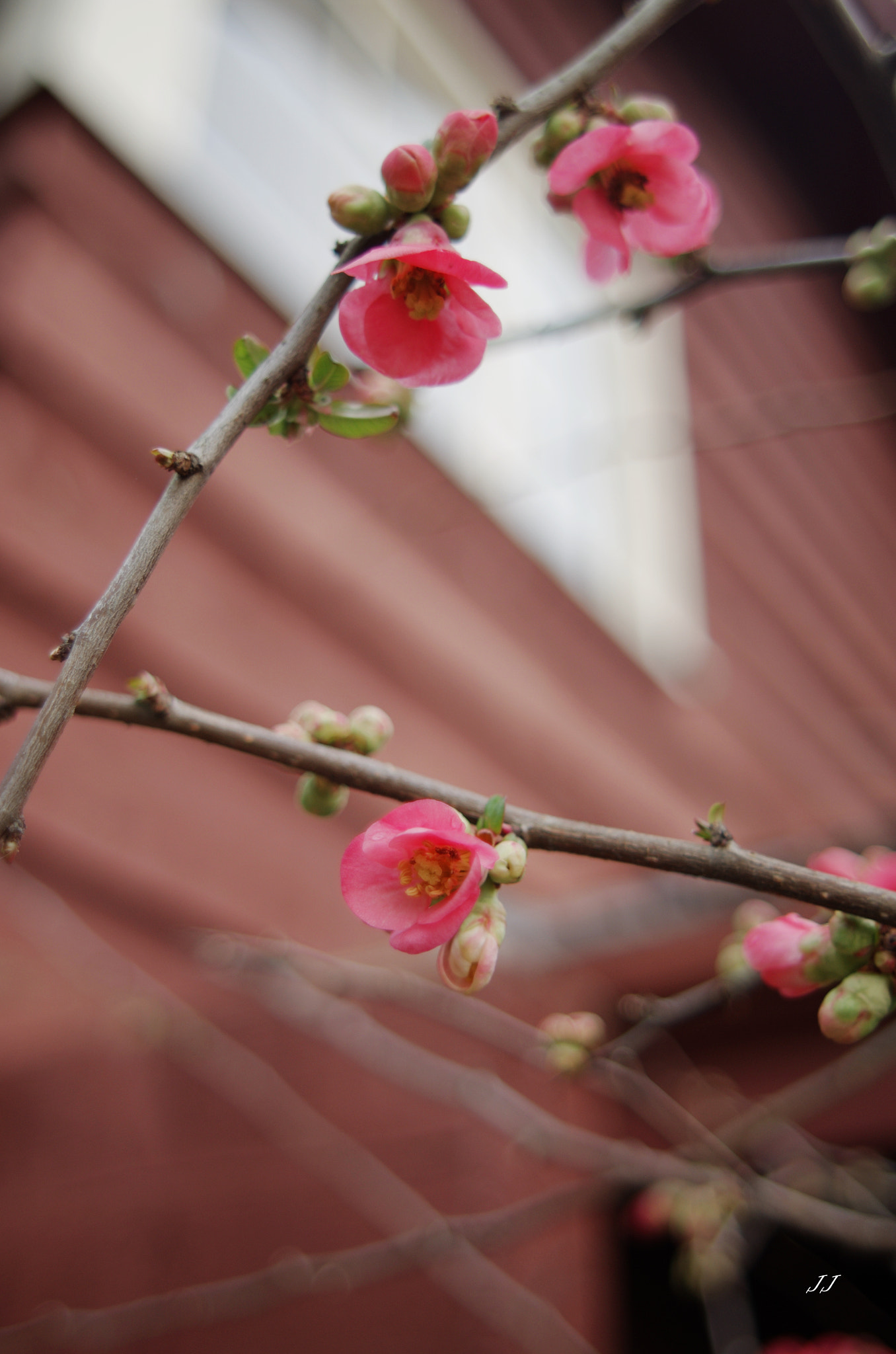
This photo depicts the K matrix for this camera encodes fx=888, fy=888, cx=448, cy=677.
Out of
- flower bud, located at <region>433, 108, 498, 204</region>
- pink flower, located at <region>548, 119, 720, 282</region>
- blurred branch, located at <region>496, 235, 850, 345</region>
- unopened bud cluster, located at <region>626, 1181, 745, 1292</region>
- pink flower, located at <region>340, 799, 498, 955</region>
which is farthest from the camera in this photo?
unopened bud cluster, located at <region>626, 1181, 745, 1292</region>

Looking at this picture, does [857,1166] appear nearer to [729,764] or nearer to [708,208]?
[708,208]

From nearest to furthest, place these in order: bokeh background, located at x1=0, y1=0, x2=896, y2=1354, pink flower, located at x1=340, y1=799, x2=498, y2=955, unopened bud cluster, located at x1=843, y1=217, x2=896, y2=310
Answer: pink flower, located at x1=340, y1=799, x2=498, y2=955
unopened bud cluster, located at x1=843, y1=217, x2=896, y2=310
bokeh background, located at x1=0, y1=0, x2=896, y2=1354

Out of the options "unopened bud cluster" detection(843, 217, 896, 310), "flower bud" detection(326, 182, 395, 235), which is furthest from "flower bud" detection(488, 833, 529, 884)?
"unopened bud cluster" detection(843, 217, 896, 310)

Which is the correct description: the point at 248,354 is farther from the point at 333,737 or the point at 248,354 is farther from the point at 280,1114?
the point at 280,1114

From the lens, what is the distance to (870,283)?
4.43 ft

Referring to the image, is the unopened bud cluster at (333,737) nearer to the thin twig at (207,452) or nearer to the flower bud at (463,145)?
the thin twig at (207,452)

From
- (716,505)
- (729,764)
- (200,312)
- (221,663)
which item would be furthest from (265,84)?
(729,764)

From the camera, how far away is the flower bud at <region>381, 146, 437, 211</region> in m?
0.71

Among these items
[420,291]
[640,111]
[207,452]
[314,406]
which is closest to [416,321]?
[420,291]

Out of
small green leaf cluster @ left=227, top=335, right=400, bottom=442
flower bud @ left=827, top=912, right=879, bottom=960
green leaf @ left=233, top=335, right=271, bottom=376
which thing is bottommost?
flower bud @ left=827, top=912, right=879, bottom=960

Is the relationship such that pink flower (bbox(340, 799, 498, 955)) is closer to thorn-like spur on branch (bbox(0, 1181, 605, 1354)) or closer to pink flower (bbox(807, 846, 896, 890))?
pink flower (bbox(807, 846, 896, 890))

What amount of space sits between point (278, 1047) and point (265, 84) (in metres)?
2.67

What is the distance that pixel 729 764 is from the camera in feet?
13.6

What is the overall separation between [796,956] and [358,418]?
2.00 ft
